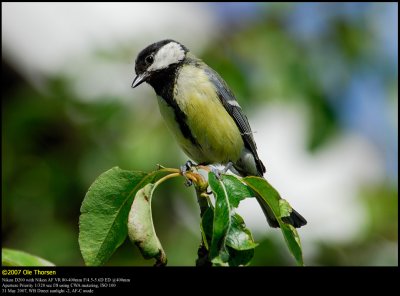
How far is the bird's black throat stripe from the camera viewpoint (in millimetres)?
3073

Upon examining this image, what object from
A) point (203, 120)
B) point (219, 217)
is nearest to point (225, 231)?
point (219, 217)

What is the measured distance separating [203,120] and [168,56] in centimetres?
40

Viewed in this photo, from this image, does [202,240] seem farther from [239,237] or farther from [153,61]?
[153,61]

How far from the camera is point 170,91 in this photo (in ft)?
10.2

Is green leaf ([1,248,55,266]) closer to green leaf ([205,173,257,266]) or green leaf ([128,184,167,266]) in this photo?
green leaf ([128,184,167,266])

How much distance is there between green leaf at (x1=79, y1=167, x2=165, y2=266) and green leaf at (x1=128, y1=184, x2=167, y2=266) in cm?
14

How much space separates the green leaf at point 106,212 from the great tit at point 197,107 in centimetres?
114

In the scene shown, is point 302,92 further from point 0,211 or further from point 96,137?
point 0,211

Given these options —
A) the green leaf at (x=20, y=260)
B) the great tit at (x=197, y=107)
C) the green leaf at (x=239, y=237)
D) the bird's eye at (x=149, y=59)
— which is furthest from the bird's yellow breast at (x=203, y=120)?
the green leaf at (x=239, y=237)

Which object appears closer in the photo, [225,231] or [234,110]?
[225,231]

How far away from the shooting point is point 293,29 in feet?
14.7

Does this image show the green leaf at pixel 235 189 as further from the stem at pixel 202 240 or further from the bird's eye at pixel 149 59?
the bird's eye at pixel 149 59
